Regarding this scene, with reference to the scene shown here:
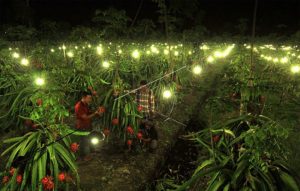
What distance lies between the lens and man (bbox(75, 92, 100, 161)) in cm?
654

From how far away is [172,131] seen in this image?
8.99 meters

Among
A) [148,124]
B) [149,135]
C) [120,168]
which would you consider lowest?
[120,168]

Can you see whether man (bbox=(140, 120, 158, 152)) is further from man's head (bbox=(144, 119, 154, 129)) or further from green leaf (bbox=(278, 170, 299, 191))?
green leaf (bbox=(278, 170, 299, 191))

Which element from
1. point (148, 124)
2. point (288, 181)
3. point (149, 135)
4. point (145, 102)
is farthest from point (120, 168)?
point (288, 181)

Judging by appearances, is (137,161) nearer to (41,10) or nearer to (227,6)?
(41,10)

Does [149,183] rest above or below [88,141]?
below

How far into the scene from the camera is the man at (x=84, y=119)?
654 cm

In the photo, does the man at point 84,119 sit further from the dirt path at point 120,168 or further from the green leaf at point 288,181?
the green leaf at point 288,181

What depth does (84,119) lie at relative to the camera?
661cm

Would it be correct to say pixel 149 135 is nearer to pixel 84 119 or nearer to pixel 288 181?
pixel 84 119

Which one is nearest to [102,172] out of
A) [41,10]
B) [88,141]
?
[88,141]

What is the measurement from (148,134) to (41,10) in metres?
69.3

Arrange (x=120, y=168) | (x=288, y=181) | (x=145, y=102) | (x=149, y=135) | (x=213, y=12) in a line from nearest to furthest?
(x=288, y=181) → (x=120, y=168) → (x=149, y=135) → (x=145, y=102) → (x=213, y=12)

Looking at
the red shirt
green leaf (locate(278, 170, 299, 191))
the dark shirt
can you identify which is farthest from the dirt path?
green leaf (locate(278, 170, 299, 191))
